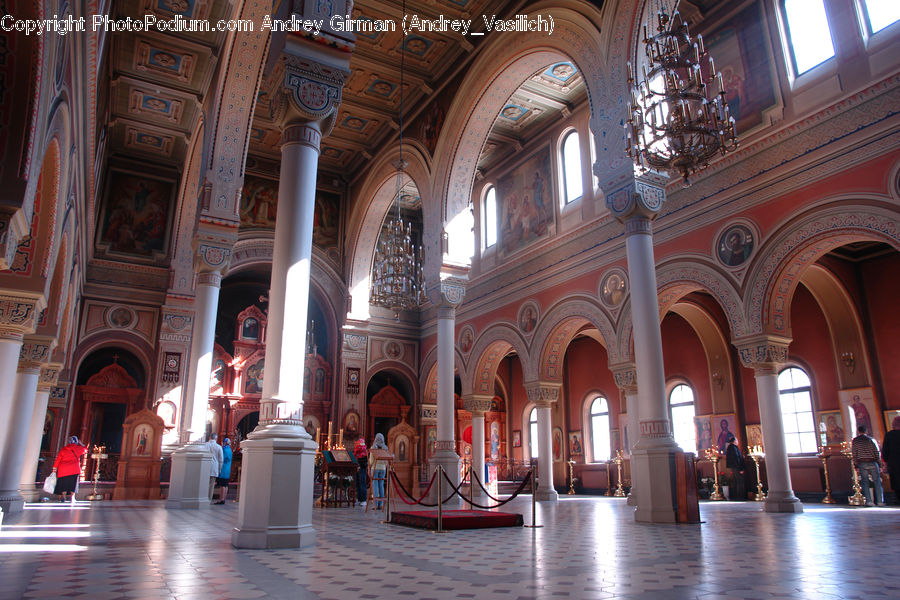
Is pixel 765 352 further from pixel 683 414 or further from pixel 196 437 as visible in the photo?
A: pixel 196 437

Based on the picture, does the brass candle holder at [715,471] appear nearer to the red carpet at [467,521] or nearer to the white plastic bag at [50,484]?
the red carpet at [467,521]

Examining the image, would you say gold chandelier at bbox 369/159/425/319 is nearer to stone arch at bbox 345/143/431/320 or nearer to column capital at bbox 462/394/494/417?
stone arch at bbox 345/143/431/320

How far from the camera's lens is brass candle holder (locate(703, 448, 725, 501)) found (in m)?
14.0

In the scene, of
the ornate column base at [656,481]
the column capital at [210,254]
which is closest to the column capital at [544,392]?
the ornate column base at [656,481]

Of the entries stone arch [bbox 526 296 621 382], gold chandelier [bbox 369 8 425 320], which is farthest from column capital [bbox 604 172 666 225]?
gold chandelier [bbox 369 8 425 320]

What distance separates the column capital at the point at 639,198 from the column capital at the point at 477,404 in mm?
9182

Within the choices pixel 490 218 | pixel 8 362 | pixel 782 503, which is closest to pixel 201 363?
pixel 8 362

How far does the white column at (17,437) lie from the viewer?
10.3m

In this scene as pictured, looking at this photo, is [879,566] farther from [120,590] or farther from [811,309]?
[811,309]

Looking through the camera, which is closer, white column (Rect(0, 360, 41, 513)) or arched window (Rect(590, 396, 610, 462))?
white column (Rect(0, 360, 41, 513))

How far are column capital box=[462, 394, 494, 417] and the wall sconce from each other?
8.55 m

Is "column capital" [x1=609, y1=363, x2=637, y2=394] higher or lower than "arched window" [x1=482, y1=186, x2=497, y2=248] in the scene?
lower

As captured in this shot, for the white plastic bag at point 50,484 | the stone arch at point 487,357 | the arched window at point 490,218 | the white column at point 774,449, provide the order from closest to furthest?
the white column at point 774,449 → the white plastic bag at point 50,484 → the stone arch at point 487,357 → the arched window at point 490,218

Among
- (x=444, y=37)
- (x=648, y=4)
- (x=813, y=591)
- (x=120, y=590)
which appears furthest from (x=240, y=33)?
(x=813, y=591)
